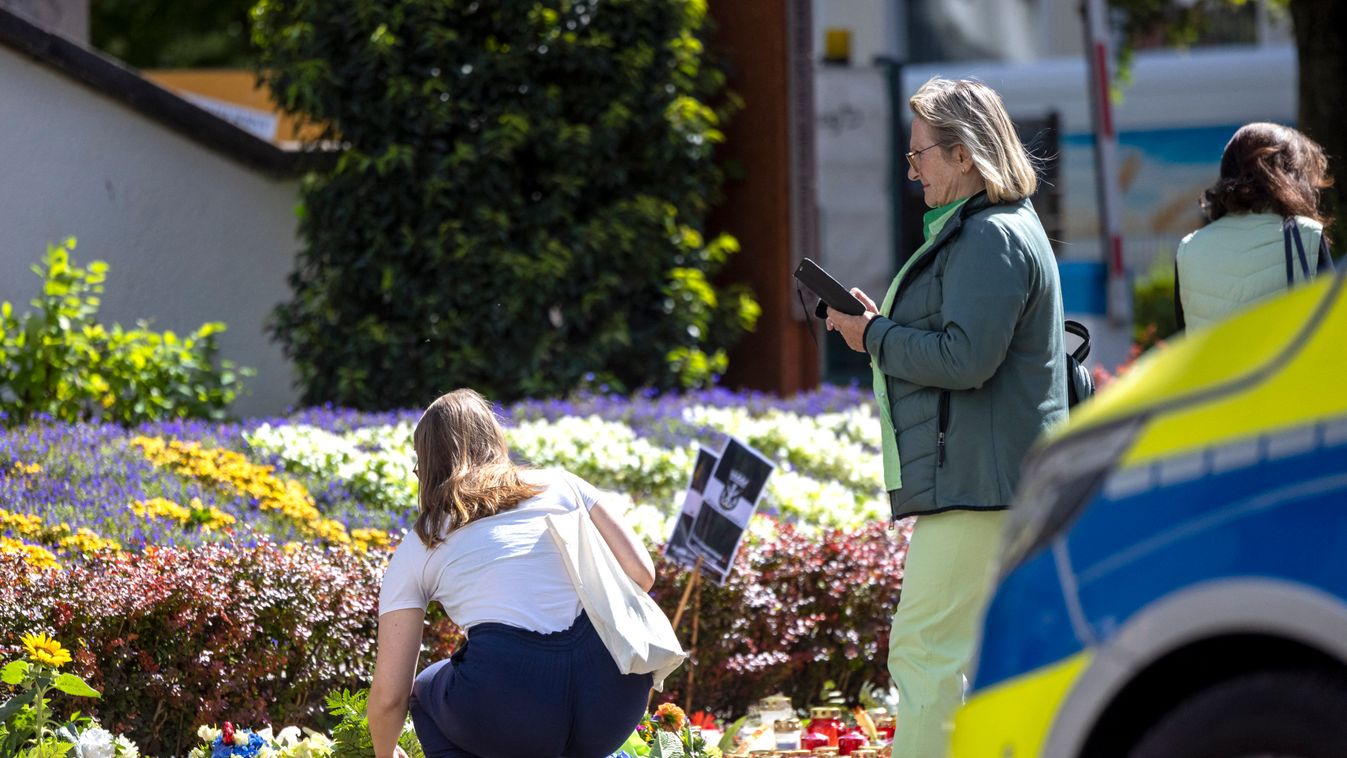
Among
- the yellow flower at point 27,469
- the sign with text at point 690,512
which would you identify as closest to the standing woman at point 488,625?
the sign with text at point 690,512

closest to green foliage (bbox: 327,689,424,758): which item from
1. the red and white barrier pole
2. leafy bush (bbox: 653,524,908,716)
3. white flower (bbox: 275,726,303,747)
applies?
white flower (bbox: 275,726,303,747)

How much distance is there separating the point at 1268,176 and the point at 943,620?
1617 millimetres

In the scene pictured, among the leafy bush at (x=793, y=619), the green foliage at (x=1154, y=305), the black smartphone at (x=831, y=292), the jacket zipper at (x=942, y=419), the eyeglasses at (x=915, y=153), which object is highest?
the eyeglasses at (x=915, y=153)

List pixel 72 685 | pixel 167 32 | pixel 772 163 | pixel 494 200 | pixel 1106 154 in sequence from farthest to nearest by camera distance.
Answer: pixel 167 32, pixel 1106 154, pixel 772 163, pixel 494 200, pixel 72 685

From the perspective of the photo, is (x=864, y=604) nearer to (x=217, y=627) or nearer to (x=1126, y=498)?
(x=217, y=627)

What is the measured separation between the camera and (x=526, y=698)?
3.96 metres

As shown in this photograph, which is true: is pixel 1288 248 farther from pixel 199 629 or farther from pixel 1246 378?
pixel 199 629

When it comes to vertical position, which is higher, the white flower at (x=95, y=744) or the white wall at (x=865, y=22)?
the white wall at (x=865, y=22)

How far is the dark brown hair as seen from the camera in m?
4.52

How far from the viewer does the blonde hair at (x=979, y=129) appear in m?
3.94

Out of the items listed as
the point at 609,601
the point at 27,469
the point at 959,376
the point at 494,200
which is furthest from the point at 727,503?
the point at 494,200

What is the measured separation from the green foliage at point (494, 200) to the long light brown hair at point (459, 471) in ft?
15.4

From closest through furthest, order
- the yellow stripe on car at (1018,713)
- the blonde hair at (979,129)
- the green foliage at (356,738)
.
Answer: the yellow stripe on car at (1018,713)
the blonde hair at (979,129)
the green foliage at (356,738)

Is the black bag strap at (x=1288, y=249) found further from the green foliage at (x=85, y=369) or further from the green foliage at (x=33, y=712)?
the green foliage at (x=85, y=369)
